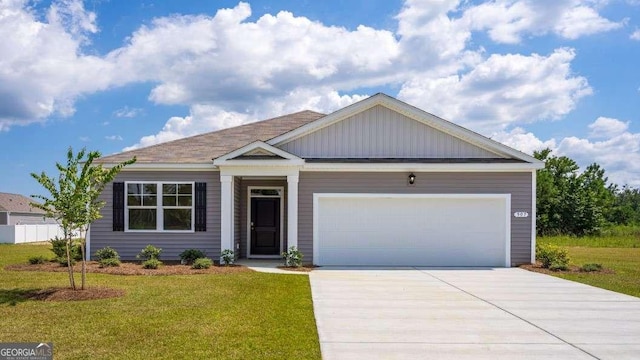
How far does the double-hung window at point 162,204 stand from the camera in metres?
14.7

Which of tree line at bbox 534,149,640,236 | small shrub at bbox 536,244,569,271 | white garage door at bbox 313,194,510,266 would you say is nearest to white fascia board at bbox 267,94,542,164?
white garage door at bbox 313,194,510,266

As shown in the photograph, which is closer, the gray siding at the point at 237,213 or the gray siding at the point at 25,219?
the gray siding at the point at 237,213

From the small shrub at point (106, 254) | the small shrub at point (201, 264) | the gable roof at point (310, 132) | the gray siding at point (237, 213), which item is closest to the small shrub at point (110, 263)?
the small shrub at point (106, 254)

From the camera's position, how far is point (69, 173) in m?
9.11

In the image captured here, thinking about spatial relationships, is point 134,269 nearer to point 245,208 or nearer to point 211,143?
point 245,208

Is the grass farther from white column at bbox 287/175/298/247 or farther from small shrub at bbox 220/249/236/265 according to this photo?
white column at bbox 287/175/298/247

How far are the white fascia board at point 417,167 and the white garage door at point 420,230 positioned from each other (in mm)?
773

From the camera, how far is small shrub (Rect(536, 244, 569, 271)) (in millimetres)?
13752

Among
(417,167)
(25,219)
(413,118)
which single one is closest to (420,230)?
(417,167)

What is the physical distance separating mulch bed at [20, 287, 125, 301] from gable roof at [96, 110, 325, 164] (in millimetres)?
5878

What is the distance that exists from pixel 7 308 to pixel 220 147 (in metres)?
9.03

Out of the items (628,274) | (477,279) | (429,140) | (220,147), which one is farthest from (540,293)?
(220,147)

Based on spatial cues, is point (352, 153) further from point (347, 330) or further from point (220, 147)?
point (347, 330)

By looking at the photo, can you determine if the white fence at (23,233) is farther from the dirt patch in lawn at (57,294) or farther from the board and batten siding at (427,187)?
the dirt patch in lawn at (57,294)
